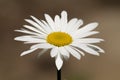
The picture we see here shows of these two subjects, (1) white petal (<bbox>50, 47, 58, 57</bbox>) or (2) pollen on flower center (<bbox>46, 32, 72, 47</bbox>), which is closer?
(1) white petal (<bbox>50, 47, 58, 57</bbox>)

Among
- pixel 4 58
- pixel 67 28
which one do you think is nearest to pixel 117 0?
pixel 4 58

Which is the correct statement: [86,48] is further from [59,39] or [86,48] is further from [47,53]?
[47,53]

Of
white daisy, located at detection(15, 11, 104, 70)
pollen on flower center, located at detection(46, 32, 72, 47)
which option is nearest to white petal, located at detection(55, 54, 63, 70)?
white daisy, located at detection(15, 11, 104, 70)

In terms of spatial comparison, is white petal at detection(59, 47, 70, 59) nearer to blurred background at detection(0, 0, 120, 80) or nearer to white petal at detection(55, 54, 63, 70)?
white petal at detection(55, 54, 63, 70)

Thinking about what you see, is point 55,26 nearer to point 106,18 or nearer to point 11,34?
point 11,34

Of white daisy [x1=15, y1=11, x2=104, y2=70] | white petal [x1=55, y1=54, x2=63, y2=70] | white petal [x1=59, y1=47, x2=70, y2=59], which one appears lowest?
white petal [x1=55, y1=54, x2=63, y2=70]

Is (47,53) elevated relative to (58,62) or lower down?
elevated

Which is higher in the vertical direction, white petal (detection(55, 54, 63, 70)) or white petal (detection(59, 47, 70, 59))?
white petal (detection(59, 47, 70, 59))

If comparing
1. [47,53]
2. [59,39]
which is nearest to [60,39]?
[59,39]

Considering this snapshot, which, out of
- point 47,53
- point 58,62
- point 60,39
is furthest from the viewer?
point 47,53
